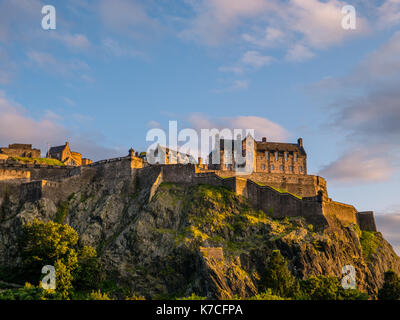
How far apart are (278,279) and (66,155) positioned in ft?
225

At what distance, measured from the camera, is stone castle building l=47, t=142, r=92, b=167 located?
104500 millimetres

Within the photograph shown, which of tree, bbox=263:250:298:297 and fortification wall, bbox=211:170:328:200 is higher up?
fortification wall, bbox=211:170:328:200

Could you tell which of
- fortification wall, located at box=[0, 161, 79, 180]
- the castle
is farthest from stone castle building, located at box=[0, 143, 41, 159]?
the castle

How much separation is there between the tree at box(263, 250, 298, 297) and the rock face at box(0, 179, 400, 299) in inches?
109

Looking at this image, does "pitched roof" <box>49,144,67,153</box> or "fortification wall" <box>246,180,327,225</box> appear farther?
"pitched roof" <box>49,144,67,153</box>

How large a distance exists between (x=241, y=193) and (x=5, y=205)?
39.5m

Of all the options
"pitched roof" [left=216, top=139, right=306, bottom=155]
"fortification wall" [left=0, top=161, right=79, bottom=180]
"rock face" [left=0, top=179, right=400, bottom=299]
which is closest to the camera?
"rock face" [left=0, top=179, right=400, bottom=299]

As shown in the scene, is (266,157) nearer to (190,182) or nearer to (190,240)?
(190,182)

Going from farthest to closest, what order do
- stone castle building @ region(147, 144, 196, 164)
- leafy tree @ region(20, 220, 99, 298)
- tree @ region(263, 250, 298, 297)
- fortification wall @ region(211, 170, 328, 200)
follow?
stone castle building @ region(147, 144, 196, 164) < fortification wall @ region(211, 170, 328, 200) < leafy tree @ region(20, 220, 99, 298) < tree @ region(263, 250, 298, 297)

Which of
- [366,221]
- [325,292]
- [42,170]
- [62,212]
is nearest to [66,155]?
[42,170]

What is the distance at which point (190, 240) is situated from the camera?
2511 inches

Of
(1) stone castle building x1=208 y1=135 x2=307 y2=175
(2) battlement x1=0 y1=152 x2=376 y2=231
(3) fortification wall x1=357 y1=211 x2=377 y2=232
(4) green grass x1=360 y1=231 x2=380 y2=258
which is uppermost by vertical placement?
(1) stone castle building x1=208 y1=135 x2=307 y2=175

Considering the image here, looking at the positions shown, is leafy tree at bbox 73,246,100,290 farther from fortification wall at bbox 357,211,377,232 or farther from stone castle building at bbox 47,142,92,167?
fortification wall at bbox 357,211,377,232
